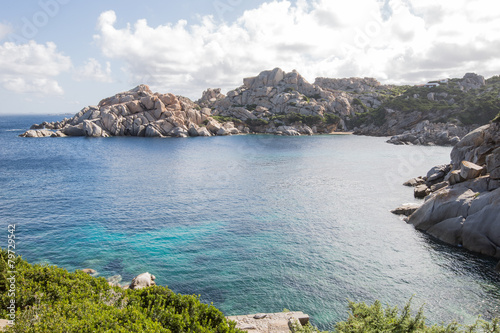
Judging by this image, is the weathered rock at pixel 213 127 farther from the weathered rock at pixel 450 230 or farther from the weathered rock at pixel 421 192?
the weathered rock at pixel 450 230

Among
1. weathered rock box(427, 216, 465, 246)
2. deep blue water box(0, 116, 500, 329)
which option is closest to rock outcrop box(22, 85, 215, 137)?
deep blue water box(0, 116, 500, 329)

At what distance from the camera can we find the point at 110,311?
14031mm

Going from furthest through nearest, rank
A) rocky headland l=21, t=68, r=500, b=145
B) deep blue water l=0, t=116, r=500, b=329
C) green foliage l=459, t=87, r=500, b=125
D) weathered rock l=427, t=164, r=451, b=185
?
rocky headland l=21, t=68, r=500, b=145 < green foliage l=459, t=87, r=500, b=125 < weathered rock l=427, t=164, r=451, b=185 < deep blue water l=0, t=116, r=500, b=329

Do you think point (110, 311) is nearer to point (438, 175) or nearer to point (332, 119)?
point (438, 175)

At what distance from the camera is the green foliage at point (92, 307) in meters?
12.8

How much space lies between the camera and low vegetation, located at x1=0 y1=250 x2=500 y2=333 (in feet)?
42.5

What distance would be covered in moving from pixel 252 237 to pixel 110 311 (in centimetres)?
2367

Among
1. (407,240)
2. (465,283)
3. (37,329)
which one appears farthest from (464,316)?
(37,329)

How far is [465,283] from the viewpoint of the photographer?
90.1ft

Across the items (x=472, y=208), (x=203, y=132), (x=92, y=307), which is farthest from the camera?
(x=203, y=132)

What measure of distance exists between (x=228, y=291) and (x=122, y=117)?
14426 cm

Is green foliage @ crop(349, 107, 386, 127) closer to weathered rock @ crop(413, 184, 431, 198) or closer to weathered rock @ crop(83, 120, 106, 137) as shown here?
weathered rock @ crop(413, 184, 431, 198)

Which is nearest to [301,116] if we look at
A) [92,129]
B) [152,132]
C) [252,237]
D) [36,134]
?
[152,132]

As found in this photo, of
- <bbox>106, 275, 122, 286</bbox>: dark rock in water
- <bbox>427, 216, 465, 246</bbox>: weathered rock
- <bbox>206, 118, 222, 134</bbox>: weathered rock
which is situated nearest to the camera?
<bbox>106, 275, 122, 286</bbox>: dark rock in water
